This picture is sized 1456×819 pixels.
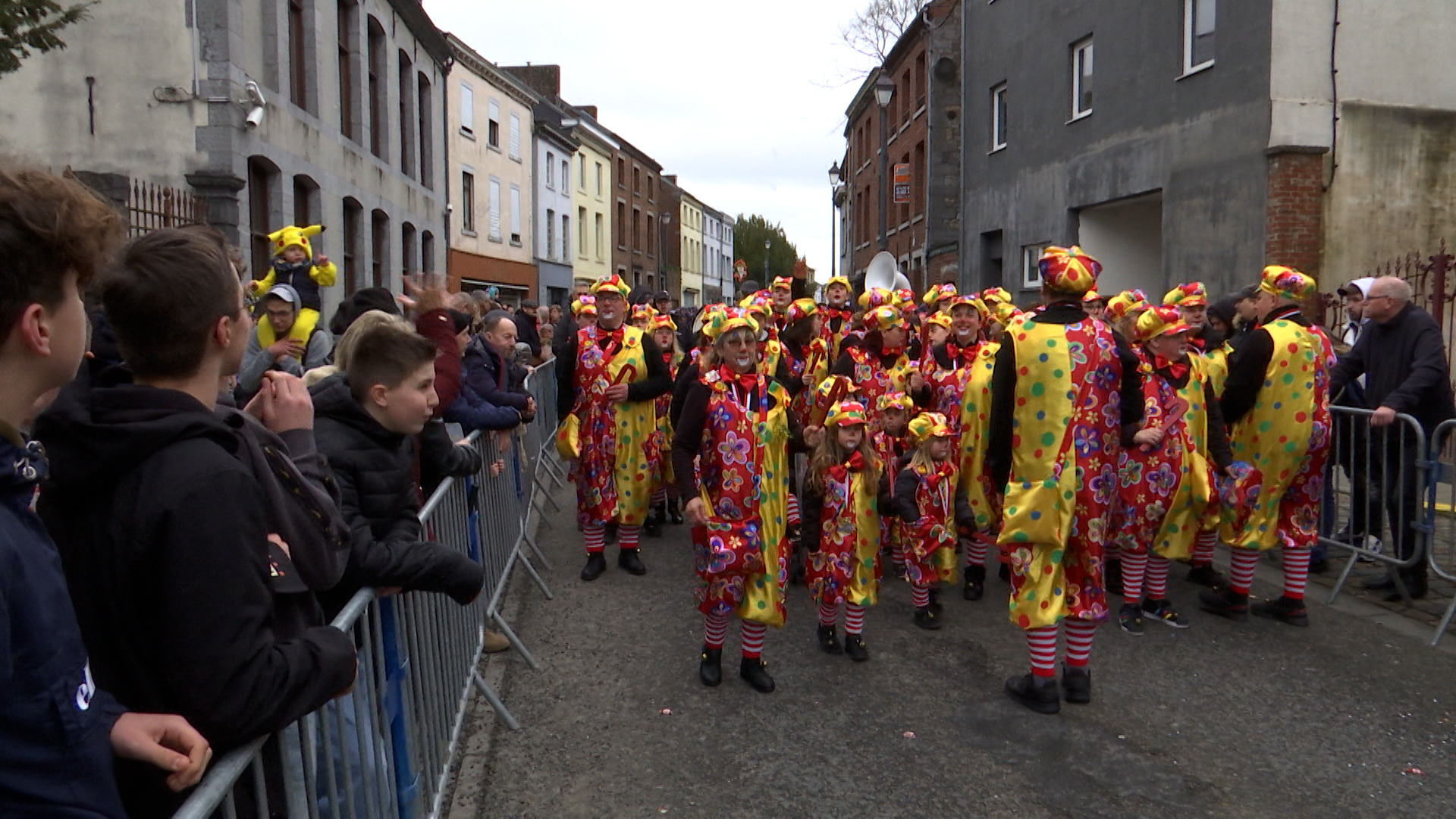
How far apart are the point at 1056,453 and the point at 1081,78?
14217 millimetres

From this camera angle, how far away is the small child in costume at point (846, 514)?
4.94m

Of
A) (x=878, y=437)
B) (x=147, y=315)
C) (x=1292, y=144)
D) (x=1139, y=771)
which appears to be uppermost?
(x=1292, y=144)

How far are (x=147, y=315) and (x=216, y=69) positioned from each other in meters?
12.3

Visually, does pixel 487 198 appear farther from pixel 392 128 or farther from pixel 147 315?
pixel 147 315

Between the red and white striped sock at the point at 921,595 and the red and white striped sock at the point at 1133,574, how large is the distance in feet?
3.73

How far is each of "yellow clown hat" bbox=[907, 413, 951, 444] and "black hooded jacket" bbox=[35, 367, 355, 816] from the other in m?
4.10

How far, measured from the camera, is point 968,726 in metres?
4.36

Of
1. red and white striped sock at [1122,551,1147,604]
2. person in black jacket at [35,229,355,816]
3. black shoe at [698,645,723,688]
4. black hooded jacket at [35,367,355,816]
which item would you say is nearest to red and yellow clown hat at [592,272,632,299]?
black shoe at [698,645,723,688]

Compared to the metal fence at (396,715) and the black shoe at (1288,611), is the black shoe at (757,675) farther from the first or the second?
the black shoe at (1288,611)

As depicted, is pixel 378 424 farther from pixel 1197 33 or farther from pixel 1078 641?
pixel 1197 33

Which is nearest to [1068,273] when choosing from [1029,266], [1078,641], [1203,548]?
[1078,641]

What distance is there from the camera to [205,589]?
5.26 ft

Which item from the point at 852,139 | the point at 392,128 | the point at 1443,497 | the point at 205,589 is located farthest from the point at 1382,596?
the point at 852,139

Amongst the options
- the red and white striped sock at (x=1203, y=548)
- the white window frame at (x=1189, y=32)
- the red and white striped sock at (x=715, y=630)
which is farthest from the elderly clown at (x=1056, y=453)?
the white window frame at (x=1189, y=32)
